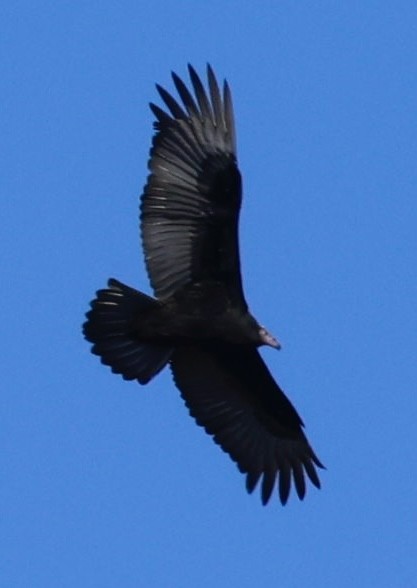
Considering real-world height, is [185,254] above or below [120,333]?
above

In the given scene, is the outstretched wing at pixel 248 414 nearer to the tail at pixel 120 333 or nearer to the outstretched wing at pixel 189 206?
the tail at pixel 120 333

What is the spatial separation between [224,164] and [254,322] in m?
1.37

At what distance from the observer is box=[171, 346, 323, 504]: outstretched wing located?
20.7 metres

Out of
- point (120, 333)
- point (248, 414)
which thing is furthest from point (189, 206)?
point (248, 414)

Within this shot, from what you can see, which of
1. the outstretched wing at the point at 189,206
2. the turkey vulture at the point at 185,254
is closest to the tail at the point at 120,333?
the turkey vulture at the point at 185,254

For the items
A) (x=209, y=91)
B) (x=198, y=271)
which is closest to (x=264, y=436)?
(x=198, y=271)

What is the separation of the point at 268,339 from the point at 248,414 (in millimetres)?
1248

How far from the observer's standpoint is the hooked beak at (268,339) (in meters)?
20.0

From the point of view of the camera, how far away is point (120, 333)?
65.3 ft

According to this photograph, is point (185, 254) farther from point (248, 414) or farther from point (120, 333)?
point (248, 414)

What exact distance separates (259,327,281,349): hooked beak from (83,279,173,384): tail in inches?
36.1

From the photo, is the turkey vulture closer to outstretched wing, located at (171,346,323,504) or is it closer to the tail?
the tail

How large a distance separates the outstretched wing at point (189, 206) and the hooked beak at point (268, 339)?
1.13ft

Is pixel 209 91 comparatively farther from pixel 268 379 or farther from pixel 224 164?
pixel 268 379
